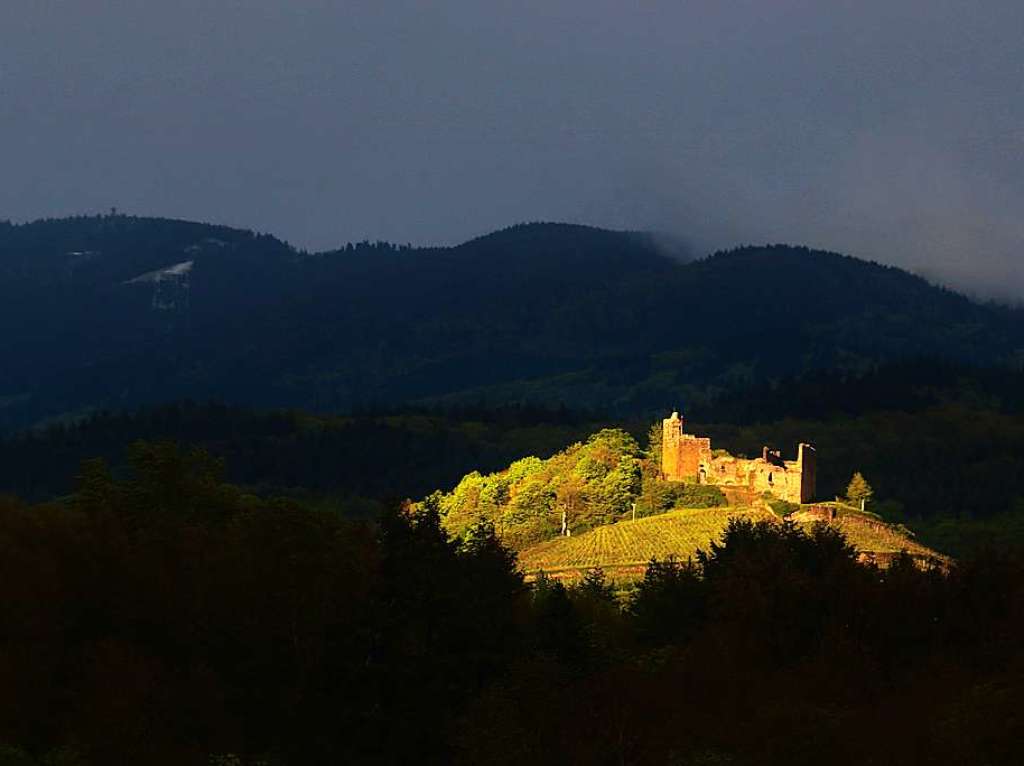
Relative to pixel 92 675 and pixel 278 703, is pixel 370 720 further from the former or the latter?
pixel 92 675

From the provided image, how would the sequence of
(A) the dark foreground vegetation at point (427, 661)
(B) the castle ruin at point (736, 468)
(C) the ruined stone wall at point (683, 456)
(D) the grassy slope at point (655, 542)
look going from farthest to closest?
(C) the ruined stone wall at point (683, 456) < (B) the castle ruin at point (736, 468) < (D) the grassy slope at point (655, 542) < (A) the dark foreground vegetation at point (427, 661)

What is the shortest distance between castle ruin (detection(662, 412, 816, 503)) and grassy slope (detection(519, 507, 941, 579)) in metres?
8.36

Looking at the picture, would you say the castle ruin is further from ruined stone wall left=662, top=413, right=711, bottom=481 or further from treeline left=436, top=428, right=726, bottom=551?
treeline left=436, top=428, right=726, bottom=551

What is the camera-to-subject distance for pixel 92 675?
4897 centimetres

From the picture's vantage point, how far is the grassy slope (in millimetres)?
138625

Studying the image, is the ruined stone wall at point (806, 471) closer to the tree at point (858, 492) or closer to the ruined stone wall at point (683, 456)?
the ruined stone wall at point (683, 456)

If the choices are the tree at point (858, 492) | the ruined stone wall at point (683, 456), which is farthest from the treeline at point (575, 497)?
the tree at point (858, 492)

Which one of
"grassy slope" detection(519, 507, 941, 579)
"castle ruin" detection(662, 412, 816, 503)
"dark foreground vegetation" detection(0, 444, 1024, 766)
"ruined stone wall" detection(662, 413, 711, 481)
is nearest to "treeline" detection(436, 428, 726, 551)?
"ruined stone wall" detection(662, 413, 711, 481)

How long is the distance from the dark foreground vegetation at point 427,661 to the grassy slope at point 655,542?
232 feet

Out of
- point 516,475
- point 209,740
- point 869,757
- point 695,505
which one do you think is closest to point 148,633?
point 209,740

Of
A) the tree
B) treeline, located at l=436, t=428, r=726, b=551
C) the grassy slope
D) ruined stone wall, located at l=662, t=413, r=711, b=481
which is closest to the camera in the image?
the grassy slope

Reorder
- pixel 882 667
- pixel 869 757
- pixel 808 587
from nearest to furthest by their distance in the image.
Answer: pixel 869 757, pixel 882 667, pixel 808 587

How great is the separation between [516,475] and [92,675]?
138845 millimetres

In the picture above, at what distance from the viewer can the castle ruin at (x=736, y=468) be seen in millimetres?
163875
